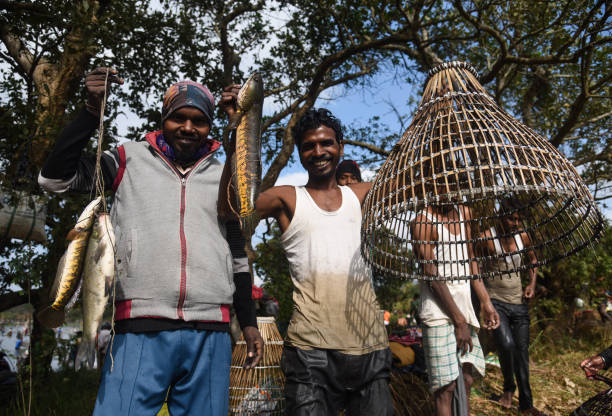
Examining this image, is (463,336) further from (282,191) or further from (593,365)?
(282,191)

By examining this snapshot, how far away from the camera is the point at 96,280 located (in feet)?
4.92

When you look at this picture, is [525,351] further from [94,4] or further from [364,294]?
[94,4]

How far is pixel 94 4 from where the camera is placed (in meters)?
3.51

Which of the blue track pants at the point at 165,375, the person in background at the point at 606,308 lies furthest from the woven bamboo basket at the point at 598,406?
the person in background at the point at 606,308

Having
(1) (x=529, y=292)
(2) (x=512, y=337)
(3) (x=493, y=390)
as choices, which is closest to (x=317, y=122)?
(2) (x=512, y=337)

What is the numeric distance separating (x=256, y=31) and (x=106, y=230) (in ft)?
24.2

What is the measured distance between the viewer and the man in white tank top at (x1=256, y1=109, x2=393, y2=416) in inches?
81.2

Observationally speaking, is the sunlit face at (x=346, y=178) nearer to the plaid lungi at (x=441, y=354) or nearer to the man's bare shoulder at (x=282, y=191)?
the man's bare shoulder at (x=282, y=191)

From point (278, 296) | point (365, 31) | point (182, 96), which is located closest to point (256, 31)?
point (365, 31)

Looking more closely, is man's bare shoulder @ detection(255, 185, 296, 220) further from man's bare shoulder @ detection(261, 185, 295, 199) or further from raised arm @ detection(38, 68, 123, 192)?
raised arm @ detection(38, 68, 123, 192)

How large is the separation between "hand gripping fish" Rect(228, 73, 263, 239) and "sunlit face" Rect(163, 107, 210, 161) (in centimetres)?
33

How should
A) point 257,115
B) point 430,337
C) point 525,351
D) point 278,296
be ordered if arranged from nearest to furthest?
1. point 257,115
2. point 430,337
3. point 525,351
4. point 278,296

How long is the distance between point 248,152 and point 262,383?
2272 millimetres

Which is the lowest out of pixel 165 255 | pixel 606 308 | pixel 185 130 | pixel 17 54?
pixel 606 308
